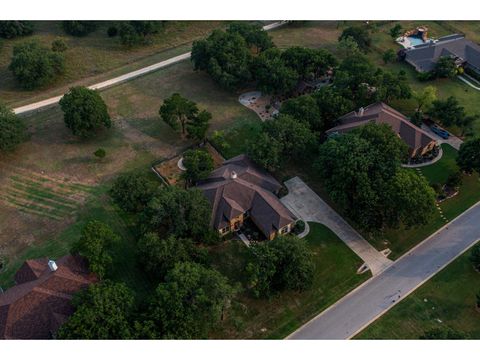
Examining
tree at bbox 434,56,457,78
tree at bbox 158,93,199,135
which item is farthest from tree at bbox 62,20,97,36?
tree at bbox 434,56,457,78

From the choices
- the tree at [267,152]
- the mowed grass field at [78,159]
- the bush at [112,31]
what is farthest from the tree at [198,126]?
the bush at [112,31]

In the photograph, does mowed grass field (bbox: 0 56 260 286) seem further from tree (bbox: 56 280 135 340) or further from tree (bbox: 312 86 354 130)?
tree (bbox: 56 280 135 340)

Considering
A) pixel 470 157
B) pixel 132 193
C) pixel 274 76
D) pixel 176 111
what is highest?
pixel 470 157

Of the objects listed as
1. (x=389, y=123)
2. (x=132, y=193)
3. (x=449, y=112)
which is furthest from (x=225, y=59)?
(x=449, y=112)

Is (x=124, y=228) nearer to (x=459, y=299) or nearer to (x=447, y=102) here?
(x=459, y=299)

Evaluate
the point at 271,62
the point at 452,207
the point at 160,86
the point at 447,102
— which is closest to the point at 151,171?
the point at 160,86

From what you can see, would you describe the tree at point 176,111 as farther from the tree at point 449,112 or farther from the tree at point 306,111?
the tree at point 449,112

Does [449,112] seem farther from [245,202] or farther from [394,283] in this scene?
[245,202]
